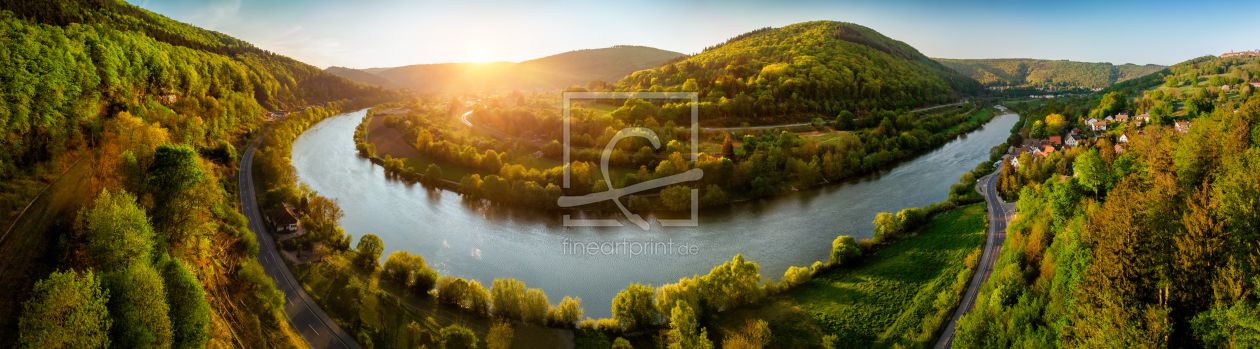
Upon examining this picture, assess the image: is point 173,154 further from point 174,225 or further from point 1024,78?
point 1024,78

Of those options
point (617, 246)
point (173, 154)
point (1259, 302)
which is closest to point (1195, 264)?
point (1259, 302)

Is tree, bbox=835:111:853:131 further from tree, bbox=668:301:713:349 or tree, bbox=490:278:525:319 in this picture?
tree, bbox=490:278:525:319

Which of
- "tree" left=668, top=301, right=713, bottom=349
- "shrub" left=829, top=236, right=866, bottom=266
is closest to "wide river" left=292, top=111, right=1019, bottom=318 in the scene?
"shrub" left=829, top=236, right=866, bottom=266

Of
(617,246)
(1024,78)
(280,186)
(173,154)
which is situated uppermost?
(1024,78)

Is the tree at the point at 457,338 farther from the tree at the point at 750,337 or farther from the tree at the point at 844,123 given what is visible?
the tree at the point at 844,123

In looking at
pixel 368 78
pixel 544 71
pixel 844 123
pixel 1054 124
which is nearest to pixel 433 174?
pixel 844 123

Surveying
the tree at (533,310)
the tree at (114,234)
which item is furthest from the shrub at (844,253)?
the tree at (114,234)
